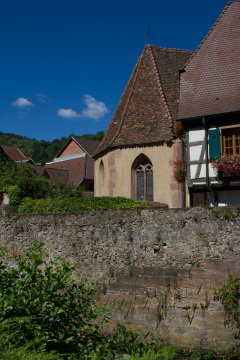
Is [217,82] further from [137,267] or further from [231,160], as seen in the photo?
[137,267]

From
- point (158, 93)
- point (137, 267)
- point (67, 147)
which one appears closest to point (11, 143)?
point (67, 147)

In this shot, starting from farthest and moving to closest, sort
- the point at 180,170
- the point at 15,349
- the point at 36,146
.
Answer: the point at 36,146 < the point at 180,170 < the point at 15,349

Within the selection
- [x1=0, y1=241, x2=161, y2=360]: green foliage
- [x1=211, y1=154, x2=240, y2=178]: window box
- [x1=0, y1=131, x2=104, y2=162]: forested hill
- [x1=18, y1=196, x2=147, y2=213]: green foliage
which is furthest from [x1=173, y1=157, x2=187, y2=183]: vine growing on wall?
[x1=0, y1=131, x2=104, y2=162]: forested hill

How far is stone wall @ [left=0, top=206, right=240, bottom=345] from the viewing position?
10.2 meters

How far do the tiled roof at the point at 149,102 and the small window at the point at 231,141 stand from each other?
3017 millimetres

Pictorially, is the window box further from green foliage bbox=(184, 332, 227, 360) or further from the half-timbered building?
green foliage bbox=(184, 332, 227, 360)

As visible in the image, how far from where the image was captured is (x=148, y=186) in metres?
18.6

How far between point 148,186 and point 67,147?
30.5m

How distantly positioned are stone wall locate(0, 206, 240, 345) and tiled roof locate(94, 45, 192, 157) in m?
7.22

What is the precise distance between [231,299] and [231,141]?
6.92 m

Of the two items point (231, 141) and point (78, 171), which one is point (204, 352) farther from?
point (78, 171)

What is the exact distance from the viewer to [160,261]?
10844 millimetres

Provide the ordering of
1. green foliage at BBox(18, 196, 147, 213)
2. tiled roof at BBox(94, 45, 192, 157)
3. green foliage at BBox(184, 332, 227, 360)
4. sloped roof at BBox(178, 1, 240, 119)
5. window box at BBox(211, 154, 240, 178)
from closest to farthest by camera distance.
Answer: green foliage at BBox(184, 332, 227, 360) → window box at BBox(211, 154, 240, 178) → green foliage at BBox(18, 196, 147, 213) → sloped roof at BBox(178, 1, 240, 119) → tiled roof at BBox(94, 45, 192, 157)

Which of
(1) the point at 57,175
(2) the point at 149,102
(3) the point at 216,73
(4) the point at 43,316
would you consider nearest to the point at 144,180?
(2) the point at 149,102
